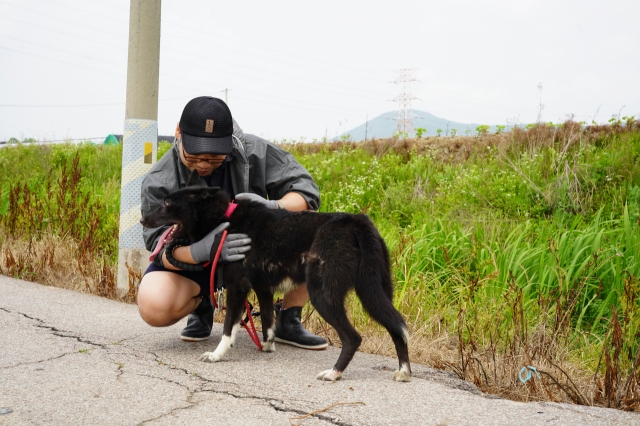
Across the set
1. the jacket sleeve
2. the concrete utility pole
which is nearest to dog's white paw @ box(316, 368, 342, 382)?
the jacket sleeve

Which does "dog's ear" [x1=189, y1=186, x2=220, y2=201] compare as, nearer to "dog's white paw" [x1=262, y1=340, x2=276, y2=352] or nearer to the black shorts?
the black shorts

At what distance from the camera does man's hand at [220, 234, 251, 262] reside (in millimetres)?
3748

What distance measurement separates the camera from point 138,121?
5.89m

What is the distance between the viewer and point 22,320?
473 cm

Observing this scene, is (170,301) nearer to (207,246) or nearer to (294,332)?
(207,246)

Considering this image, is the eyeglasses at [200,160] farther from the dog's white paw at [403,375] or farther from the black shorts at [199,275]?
the dog's white paw at [403,375]

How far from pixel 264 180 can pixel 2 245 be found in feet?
16.1

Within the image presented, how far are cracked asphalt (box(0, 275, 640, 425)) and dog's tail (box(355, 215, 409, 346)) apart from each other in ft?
1.14

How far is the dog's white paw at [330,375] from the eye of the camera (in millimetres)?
3287

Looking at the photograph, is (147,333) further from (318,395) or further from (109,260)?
(109,260)

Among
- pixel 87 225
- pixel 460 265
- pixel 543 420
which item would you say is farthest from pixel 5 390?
pixel 87 225

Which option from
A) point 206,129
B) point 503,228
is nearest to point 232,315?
point 206,129

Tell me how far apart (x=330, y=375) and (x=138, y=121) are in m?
3.68

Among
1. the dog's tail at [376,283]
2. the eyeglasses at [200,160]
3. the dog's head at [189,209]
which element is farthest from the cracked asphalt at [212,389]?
the eyeglasses at [200,160]
